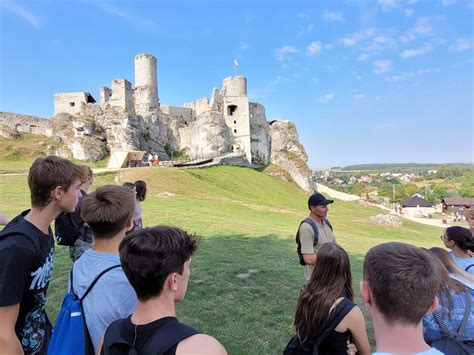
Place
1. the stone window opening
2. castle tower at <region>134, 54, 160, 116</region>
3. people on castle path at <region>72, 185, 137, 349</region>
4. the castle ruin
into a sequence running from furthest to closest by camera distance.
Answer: the stone window opening → castle tower at <region>134, 54, 160, 116</region> → the castle ruin → people on castle path at <region>72, 185, 137, 349</region>

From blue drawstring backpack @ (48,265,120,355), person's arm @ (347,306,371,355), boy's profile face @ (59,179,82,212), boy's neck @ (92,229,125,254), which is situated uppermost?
boy's profile face @ (59,179,82,212)

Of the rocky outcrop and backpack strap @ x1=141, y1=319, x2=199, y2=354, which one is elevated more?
the rocky outcrop

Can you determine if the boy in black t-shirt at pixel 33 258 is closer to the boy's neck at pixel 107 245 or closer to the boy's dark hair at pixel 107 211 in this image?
the boy's dark hair at pixel 107 211

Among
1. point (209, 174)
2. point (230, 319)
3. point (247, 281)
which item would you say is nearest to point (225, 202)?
point (209, 174)

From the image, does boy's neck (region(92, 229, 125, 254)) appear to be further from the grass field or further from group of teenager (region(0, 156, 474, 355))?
the grass field

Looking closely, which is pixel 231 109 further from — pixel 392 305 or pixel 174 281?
pixel 392 305

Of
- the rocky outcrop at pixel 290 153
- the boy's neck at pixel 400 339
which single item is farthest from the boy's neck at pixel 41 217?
the rocky outcrop at pixel 290 153

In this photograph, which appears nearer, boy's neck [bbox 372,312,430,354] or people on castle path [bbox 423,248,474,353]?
boy's neck [bbox 372,312,430,354]

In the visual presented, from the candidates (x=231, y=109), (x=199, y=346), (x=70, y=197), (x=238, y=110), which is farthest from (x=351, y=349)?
(x=231, y=109)

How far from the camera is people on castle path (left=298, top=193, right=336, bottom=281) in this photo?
4.64 meters

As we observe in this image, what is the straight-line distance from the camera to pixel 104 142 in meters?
37.8

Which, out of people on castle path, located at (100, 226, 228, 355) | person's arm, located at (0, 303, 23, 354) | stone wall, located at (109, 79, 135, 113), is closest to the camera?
people on castle path, located at (100, 226, 228, 355)

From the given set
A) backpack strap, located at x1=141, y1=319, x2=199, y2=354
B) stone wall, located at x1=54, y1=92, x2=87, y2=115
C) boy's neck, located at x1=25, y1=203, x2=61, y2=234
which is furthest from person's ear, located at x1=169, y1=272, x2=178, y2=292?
stone wall, located at x1=54, y1=92, x2=87, y2=115

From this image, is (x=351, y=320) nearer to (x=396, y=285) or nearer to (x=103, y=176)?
(x=396, y=285)
